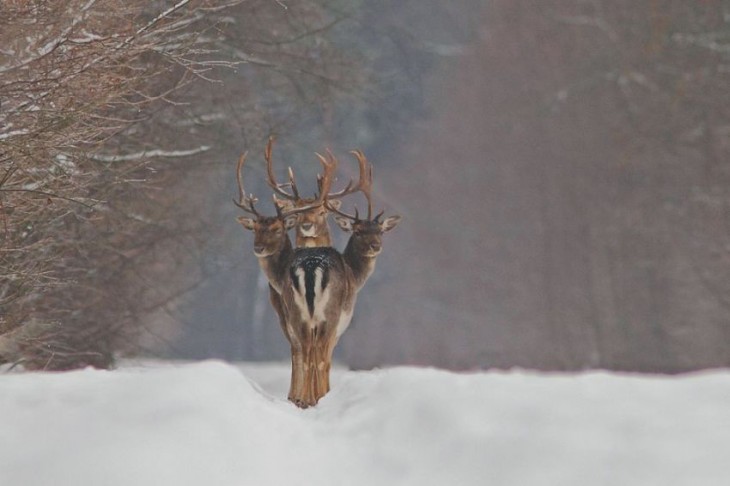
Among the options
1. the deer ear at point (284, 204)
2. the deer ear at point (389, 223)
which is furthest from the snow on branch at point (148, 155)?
the deer ear at point (389, 223)

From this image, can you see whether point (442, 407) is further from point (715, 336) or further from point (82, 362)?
point (715, 336)

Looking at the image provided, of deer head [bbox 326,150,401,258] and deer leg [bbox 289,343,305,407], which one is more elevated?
deer head [bbox 326,150,401,258]

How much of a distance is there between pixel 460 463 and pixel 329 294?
6.83m

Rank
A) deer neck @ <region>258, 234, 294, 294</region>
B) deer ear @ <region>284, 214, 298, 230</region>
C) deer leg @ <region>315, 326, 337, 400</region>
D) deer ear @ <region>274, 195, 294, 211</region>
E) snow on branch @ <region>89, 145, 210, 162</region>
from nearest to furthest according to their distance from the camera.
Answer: deer leg @ <region>315, 326, 337, 400</region>, deer neck @ <region>258, 234, 294, 294</region>, deer ear @ <region>284, 214, 298, 230</region>, deer ear @ <region>274, 195, 294, 211</region>, snow on branch @ <region>89, 145, 210, 162</region>

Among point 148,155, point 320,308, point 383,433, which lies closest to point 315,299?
Answer: point 320,308

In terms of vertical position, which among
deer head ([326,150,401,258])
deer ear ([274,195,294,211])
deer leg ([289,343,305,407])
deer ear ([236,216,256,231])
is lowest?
deer leg ([289,343,305,407])

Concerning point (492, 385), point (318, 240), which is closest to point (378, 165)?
point (318, 240)

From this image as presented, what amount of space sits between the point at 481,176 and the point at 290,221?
37.9 m

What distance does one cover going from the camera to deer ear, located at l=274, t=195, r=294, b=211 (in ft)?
48.4

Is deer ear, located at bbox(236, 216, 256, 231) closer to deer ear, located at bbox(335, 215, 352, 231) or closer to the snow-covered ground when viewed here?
deer ear, located at bbox(335, 215, 352, 231)

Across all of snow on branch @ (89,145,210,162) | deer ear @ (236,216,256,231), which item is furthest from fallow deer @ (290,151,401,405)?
snow on branch @ (89,145,210,162)

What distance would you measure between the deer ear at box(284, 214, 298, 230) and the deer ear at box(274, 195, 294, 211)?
8cm

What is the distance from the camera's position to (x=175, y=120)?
62.3 feet

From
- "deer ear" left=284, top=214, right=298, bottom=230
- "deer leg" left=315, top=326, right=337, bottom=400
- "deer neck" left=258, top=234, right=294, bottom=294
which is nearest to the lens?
"deer leg" left=315, top=326, right=337, bottom=400
